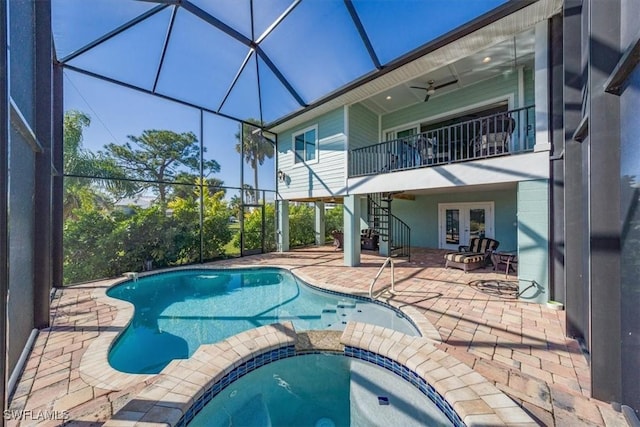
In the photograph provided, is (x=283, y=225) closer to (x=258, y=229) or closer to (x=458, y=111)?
(x=258, y=229)

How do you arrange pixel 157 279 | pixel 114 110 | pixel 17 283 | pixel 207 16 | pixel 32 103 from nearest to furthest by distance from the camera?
pixel 17 283
pixel 32 103
pixel 207 16
pixel 157 279
pixel 114 110

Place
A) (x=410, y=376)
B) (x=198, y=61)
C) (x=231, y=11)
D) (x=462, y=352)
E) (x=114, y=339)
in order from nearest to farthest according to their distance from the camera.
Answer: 1. (x=410, y=376)
2. (x=462, y=352)
3. (x=114, y=339)
4. (x=231, y=11)
5. (x=198, y=61)

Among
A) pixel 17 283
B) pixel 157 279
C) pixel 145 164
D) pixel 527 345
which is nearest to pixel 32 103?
pixel 17 283

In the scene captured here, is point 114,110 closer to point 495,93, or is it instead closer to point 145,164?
point 145,164

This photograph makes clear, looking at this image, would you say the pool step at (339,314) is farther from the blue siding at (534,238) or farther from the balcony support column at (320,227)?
the balcony support column at (320,227)

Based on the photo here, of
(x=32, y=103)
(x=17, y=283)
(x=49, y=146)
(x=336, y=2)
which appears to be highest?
(x=336, y=2)

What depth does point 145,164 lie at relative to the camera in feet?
38.5

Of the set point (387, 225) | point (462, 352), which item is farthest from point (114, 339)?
point (387, 225)

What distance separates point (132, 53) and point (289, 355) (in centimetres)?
906

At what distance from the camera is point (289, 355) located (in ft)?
11.0

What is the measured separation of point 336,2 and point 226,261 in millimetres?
8997

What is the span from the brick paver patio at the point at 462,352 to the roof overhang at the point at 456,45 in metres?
5.48

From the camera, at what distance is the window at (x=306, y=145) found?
9750mm
